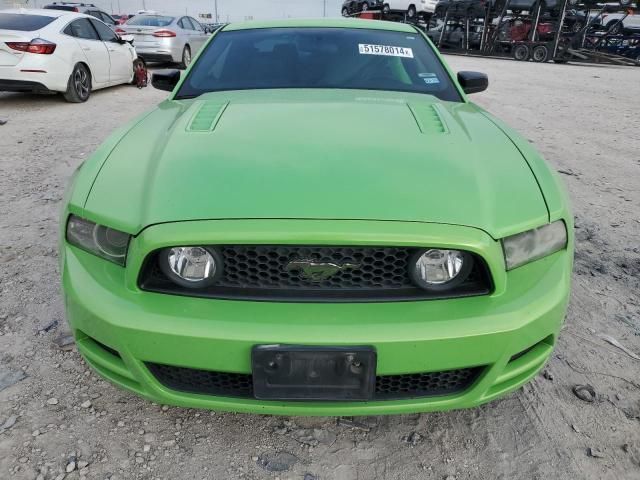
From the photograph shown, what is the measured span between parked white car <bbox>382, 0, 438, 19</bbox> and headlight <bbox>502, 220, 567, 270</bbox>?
2778cm

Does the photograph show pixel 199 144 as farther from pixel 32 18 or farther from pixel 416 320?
pixel 32 18

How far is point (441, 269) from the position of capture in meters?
1.51

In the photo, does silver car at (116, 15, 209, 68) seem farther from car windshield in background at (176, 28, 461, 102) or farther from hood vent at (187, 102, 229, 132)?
hood vent at (187, 102, 229, 132)

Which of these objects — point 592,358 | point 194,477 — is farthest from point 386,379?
point 592,358

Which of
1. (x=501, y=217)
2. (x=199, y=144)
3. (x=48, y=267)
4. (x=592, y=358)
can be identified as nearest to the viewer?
(x=501, y=217)

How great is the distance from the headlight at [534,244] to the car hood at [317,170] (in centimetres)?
5

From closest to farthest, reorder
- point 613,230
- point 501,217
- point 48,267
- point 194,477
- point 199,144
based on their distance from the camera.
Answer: point 501,217 < point 194,477 < point 199,144 < point 48,267 < point 613,230

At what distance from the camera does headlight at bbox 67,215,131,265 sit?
155cm

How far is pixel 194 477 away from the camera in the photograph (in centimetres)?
161

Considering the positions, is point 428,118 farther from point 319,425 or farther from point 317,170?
point 319,425

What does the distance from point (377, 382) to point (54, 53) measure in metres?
7.51

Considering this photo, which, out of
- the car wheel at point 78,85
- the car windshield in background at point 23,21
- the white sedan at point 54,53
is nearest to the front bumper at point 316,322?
the white sedan at point 54,53

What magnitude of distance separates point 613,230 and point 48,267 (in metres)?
3.69

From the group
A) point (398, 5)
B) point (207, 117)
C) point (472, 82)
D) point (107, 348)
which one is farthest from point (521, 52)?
point (107, 348)
